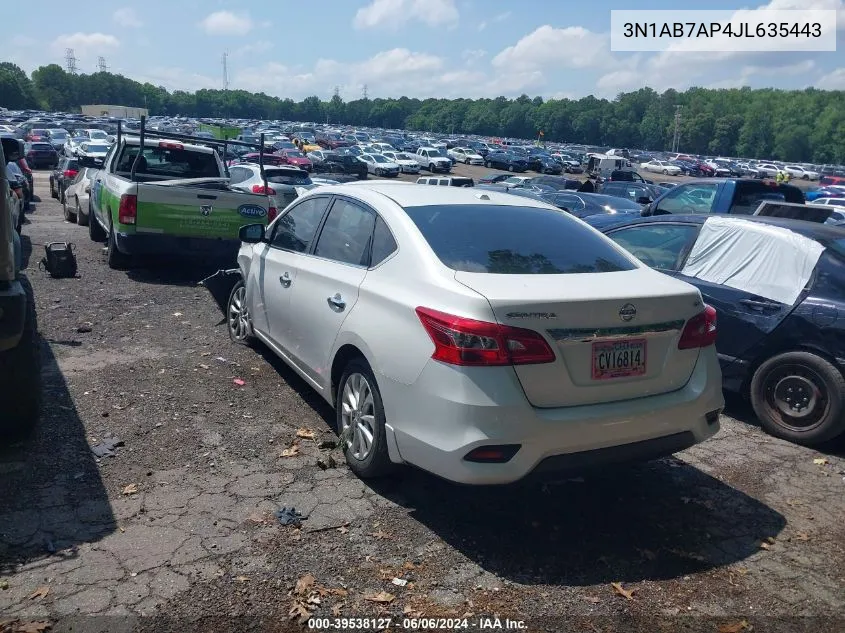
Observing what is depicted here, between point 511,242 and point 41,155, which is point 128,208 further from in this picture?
point 41,155

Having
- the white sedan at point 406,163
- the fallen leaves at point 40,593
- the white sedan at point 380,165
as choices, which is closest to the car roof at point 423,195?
the fallen leaves at point 40,593

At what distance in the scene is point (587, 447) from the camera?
353 cm

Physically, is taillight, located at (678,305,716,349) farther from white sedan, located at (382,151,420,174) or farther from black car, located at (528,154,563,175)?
black car, located at (528,154,563,175)

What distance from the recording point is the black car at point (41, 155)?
37.4 metres

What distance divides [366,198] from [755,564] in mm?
3102

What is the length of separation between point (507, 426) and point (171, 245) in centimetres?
716

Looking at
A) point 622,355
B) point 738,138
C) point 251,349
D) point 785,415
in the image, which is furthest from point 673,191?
point 738,138

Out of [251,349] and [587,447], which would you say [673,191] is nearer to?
[251,349]

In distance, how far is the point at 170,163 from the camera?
11.0 m

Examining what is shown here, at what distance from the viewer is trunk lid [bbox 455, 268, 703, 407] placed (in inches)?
135

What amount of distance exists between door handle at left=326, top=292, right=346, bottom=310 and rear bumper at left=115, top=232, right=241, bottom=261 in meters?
Result: 5.45

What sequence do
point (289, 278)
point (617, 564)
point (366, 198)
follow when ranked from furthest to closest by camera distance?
point (289, 278) → point (366, 198) → point (617, 564)

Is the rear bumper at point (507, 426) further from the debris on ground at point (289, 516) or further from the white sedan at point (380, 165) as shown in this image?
the white sedan at point (380, 165)

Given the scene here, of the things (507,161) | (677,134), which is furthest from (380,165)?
(677,134)
